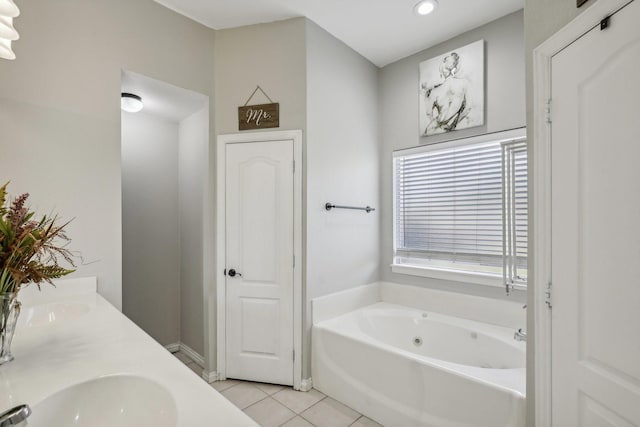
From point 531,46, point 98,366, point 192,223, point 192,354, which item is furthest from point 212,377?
point 531,46

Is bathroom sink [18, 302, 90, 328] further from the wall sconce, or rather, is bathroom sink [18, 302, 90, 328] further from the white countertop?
the wall sconce

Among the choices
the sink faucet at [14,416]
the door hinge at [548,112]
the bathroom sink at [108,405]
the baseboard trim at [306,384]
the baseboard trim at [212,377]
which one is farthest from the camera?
the baseboard trim at [212,377]

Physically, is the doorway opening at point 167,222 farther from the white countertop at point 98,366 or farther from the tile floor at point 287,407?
the white countertop at point 98,366

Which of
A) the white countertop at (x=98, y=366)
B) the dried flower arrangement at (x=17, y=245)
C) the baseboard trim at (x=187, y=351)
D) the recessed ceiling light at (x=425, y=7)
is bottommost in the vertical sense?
the baseboard trim at (x=187, y=351)

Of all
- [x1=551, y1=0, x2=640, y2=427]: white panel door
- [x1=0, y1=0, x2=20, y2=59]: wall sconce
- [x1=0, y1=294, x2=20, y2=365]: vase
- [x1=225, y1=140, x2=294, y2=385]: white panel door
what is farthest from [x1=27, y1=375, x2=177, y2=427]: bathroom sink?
[x1=225, y1=140, x2=294, y2=385]: white panel door

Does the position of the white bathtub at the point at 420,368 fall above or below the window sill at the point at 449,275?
below

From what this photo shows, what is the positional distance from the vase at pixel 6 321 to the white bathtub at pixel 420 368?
1.84 meters

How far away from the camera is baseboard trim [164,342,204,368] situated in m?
2.95

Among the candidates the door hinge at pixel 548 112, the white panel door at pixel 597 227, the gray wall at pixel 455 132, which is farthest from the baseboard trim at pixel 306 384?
the door hinge at pixel 548 112

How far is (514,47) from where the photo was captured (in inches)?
93.9

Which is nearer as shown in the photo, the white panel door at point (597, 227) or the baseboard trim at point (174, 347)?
the white panel door at point (597, 227)

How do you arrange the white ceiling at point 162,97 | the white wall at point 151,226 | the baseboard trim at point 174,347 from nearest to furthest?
the white ceiling at point 162,97
the white wall at point 151,226
the baseboard trim at point 174,347

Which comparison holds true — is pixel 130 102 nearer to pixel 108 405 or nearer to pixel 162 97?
pixel 162 97

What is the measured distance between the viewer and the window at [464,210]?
2.37 metres
